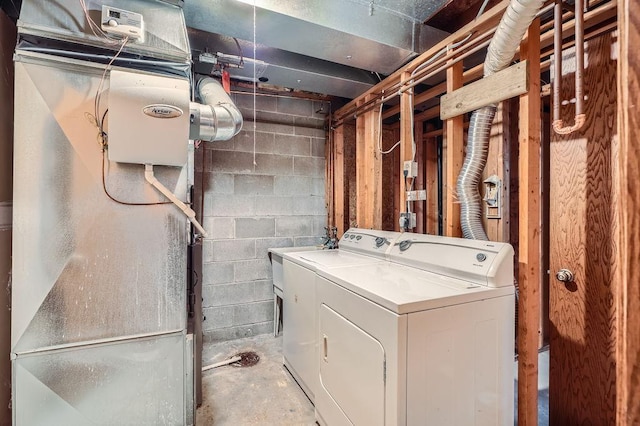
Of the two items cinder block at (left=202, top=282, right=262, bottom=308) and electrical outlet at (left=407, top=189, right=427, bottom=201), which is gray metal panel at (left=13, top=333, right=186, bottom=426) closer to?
cinder block at (left=202, top=282, right=262, bottom=308)

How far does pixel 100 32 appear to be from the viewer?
1514mm

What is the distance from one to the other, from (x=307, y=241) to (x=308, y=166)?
85 cm

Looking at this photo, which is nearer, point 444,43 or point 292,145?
point 444,43

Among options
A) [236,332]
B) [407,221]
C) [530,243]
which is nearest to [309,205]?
[407,221]

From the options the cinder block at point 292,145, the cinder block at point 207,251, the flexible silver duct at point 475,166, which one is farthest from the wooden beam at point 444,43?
the cinder block at point 207,251

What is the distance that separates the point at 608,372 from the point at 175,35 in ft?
9.76

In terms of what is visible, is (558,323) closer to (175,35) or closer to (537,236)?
(537,236)

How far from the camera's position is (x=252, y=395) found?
219 cm

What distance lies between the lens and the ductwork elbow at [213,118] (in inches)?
71.7

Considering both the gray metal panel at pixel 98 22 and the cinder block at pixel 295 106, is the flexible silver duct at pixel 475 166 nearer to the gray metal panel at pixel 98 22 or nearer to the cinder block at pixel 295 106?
the gray metal panel at pixel 98 22

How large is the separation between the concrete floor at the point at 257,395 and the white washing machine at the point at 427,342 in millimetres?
413

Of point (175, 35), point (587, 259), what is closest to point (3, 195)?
point (175, 35)

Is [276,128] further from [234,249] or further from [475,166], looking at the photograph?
[475,166]

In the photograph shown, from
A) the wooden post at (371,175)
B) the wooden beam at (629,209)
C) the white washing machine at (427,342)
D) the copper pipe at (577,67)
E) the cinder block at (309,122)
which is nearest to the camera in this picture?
the wooden beam at (629,209)
